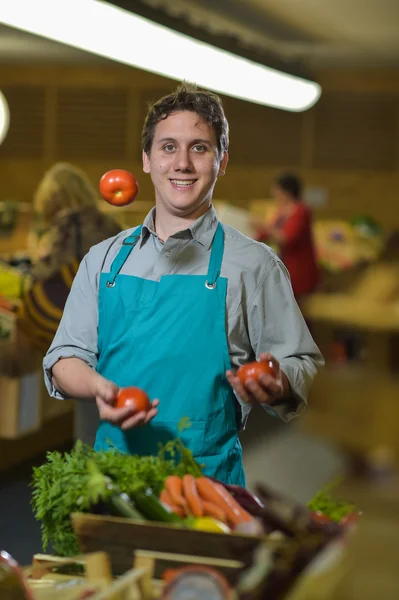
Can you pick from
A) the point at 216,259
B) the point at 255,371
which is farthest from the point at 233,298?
the point at 255,371

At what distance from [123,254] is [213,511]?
2.37 ft

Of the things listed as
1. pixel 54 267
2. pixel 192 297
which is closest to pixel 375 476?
pixel 192 297

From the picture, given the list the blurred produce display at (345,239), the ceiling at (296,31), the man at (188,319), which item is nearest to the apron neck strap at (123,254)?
the man at (188,319)

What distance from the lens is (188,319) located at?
2066mm

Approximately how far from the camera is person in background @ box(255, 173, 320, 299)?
7.40m

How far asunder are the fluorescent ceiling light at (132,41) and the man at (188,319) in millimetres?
1276

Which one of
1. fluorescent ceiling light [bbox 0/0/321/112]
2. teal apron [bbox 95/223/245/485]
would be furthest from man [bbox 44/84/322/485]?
fluorescent ceiling light [bbox 0/0/321/112]

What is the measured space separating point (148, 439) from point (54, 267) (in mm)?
2136

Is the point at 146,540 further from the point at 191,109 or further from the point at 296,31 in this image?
the point at 296,31

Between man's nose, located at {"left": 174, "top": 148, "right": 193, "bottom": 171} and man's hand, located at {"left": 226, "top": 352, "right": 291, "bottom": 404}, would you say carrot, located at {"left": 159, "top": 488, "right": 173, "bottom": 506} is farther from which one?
man's nose, located at {"left": 174, "top": 148, "right": 193, "bottom": 171}

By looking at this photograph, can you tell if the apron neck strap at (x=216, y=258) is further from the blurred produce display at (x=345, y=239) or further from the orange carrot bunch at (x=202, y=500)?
the blurred produce display at (x=345, y=239)

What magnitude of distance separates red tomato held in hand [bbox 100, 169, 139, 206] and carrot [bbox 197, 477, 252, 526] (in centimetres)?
81

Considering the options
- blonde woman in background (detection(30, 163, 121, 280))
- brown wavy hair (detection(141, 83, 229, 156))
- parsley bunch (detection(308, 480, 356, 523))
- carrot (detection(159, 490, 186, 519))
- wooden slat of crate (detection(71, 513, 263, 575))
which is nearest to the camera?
wooden slat of crate (detection(71, 513, 263, 575))

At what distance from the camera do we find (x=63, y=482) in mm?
1696
